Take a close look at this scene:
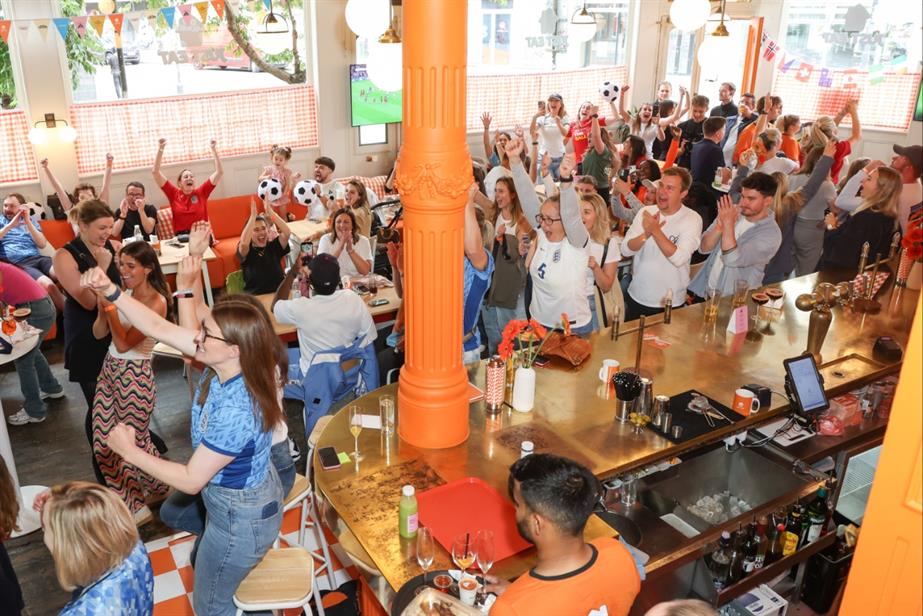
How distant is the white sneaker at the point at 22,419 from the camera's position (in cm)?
542

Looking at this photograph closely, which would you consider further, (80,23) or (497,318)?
(80,23)

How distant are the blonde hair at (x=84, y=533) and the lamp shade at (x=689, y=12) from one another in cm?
568

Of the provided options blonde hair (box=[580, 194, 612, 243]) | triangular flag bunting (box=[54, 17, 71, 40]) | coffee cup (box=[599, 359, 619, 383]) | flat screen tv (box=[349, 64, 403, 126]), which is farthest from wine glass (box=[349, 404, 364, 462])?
flat screen tv (box=[349, 64, 403, 126])

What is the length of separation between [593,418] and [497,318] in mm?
1927

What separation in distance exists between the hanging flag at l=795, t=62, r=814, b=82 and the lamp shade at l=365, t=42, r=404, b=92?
9991 mm

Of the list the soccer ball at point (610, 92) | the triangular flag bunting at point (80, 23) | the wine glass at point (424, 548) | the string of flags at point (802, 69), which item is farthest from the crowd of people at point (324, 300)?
the string of flags at point (802, 69)

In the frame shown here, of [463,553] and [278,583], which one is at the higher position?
[463,553]

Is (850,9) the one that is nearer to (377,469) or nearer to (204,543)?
(377,469)

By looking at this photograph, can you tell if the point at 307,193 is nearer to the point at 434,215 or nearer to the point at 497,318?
the point at 497,318

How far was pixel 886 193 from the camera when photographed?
5148mm

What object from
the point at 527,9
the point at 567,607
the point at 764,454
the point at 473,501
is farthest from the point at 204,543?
the point at 527,9

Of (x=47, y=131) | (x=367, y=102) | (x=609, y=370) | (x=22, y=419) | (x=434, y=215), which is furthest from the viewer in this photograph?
(x=367, y=102)

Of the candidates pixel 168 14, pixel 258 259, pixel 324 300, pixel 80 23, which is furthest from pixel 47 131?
pixel 324 300

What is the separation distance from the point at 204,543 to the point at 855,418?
3.16m
